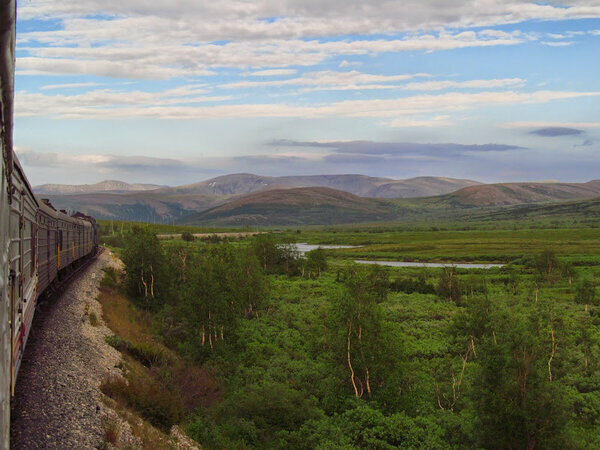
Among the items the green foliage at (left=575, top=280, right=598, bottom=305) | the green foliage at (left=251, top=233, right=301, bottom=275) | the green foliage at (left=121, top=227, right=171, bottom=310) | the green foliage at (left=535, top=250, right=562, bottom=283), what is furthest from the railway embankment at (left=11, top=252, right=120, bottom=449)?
the green foliage at (left=535, top=250, right=562, bottom=283)

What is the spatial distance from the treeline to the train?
11.4 metres

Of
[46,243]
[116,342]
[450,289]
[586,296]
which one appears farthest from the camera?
[450,289]

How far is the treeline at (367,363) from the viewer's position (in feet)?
85.0

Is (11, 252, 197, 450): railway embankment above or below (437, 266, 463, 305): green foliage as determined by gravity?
above

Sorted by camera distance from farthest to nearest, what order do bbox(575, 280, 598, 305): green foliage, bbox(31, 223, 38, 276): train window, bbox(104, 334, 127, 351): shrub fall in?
bbox(575, 280, 598, 305): green foliage, bbox(104, 334, 127, 351): shrub, bbox(31, 223, 38, 276): train window

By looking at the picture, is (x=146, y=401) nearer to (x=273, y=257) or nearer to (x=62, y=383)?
(x=62, y=383)

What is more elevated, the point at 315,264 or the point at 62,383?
the point at 62,383

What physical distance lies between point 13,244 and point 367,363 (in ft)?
89.3

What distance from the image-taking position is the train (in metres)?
4.57

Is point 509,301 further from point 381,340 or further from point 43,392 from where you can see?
point 43,392

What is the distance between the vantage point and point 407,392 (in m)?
33.4

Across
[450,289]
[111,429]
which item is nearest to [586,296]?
[450,289]

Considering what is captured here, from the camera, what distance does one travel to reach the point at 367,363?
33.2m

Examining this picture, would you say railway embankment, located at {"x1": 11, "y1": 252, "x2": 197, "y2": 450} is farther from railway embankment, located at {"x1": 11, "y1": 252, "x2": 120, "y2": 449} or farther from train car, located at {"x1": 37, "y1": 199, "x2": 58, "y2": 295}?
train car, located at {"x1": 37, "y1": 199, "x2": 58, "y2": 295}
